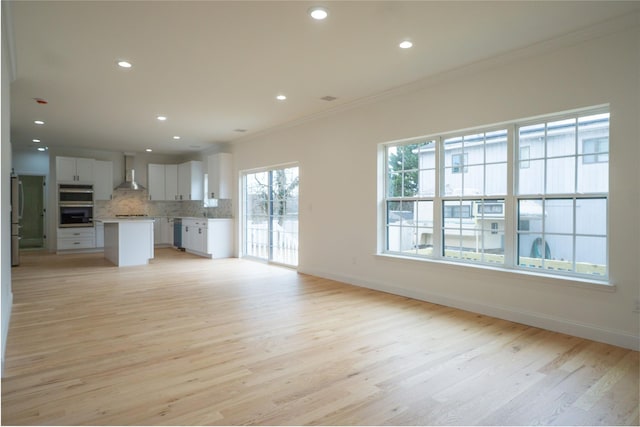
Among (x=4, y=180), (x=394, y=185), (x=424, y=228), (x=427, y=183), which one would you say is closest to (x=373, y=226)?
(x=394, y=185)

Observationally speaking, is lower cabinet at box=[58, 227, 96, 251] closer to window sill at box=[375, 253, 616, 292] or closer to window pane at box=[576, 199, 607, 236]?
window sill at box=[375, 253, 616, 292]

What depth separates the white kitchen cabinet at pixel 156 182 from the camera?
10.4 m

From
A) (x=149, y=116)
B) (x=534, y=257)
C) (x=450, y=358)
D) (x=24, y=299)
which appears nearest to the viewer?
(x=450, y=358)

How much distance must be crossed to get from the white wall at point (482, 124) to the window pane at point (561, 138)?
21 centimetres

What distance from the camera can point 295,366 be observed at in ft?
8.97

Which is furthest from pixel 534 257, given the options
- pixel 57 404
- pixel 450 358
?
pixel 57 404

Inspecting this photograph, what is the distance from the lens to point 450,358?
9.41 feet

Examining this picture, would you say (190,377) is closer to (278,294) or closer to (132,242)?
(278,294)

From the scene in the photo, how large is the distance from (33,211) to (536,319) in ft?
42.2

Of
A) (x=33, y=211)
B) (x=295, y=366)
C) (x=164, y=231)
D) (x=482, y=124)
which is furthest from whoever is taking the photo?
(x=33, y=211)

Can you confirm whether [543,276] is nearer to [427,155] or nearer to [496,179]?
[496,179]

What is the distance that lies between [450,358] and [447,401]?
674mm

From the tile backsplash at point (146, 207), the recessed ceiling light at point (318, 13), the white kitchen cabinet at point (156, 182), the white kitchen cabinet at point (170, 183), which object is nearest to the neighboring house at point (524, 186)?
the recessed ceiling light at point (318, 13)

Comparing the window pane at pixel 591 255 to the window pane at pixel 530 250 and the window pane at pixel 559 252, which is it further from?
the window pane at pixel 530 250
